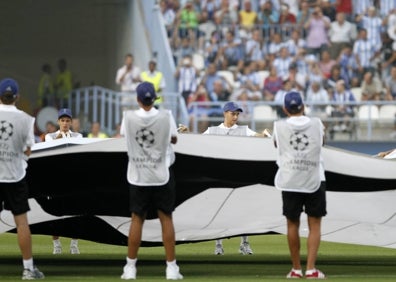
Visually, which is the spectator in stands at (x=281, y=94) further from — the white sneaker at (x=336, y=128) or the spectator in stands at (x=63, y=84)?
the spectator in stands at (x=63, y=84)

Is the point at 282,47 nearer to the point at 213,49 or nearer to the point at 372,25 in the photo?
the point at 213,49

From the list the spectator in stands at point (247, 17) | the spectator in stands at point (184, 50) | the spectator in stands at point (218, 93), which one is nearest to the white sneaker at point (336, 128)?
the spectator in stands at point (218, 93)

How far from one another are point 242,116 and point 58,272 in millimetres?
16455

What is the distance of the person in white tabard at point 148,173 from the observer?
14.0 m

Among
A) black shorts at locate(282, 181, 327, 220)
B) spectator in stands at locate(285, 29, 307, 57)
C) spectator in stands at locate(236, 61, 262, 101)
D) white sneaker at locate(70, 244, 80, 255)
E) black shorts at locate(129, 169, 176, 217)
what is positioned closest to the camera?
black shorts at locate(129, 169, 176, 217)

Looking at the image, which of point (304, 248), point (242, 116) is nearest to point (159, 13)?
point (242, 116)

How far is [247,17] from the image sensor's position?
3491 cm

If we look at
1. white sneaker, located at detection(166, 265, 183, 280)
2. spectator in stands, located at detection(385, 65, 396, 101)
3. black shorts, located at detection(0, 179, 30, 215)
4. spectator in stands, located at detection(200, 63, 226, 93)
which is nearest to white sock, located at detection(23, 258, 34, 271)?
black shorts, located at detection(0, 179, 30, 215)

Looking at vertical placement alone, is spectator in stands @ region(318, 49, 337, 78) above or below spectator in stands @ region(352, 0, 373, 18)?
below

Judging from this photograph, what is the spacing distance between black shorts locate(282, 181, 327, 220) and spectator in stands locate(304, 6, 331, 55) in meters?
20.2

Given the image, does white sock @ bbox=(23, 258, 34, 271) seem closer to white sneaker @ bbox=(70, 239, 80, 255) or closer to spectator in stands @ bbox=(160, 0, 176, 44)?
white sneaker @ bbox=(70, 239, 80, 255)

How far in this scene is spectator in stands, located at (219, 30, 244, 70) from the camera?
1329 inches

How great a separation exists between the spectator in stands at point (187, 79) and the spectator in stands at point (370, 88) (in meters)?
3.97

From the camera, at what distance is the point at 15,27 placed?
36406mm
